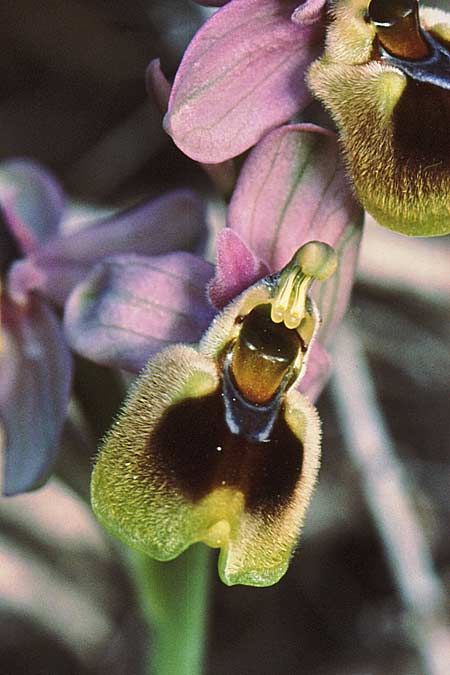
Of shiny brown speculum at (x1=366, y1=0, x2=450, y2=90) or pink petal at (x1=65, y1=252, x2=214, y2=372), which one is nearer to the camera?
shiny brown speculum at (x1=366, y1=0, x2=450, y2=90)

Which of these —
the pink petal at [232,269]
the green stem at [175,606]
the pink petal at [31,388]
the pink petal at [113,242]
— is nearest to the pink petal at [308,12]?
the pink petal at [232,269]

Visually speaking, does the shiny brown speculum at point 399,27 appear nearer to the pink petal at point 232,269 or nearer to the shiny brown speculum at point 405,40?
the shiny brown speculum at point 405,40

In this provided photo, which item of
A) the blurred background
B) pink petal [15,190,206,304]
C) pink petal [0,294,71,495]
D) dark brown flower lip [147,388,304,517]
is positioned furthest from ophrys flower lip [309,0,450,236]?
the blurred background

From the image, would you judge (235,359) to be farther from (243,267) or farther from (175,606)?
(175,606)

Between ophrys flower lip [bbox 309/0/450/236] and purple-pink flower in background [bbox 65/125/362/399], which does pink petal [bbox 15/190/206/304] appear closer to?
purple-pink flower in background [bbox 65/125/362/399]

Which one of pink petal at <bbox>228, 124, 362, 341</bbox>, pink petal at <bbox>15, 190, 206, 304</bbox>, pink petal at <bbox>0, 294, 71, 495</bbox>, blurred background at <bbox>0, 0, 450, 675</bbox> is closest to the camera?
pink petal at <bbox>228, 124, 362, 341</bbox>

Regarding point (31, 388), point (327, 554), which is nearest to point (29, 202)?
point (31, 388)
